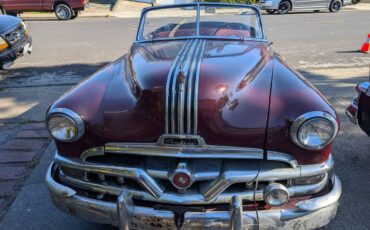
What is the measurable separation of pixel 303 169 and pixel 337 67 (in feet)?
18.2

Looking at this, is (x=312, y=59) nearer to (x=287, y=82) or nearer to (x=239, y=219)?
(x=287, y=82)

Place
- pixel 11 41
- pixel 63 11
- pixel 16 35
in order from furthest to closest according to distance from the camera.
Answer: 1. pixel 63 11
2. pixel 16 35
3. pixel 11 41

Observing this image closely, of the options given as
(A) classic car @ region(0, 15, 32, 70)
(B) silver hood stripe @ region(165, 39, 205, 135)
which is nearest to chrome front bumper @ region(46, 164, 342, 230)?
(B) silver hood stripe @ region(165, 39, 205, 135)

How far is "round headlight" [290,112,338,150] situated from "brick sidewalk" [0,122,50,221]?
7.67ft

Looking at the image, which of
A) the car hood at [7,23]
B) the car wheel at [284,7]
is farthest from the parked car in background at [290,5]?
the car hood at [7,23]

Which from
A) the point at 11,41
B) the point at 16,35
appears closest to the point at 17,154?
the point at 11,41

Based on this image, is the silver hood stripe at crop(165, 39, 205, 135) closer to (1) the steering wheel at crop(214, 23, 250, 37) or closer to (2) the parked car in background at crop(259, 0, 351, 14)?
(1) the steering wheel at crop(214, 23, 250, 37)

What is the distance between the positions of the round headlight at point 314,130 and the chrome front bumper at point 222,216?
331 millimetres

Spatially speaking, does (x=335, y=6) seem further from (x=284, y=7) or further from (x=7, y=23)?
(x=7, y=23)

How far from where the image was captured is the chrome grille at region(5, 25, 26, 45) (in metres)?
7.22

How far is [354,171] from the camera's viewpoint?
148 inches

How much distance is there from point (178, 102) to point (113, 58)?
6.55 meters

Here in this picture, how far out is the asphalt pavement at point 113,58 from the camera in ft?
10.6

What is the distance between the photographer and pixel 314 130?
2.42 m
